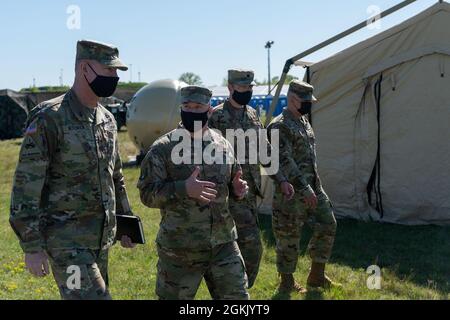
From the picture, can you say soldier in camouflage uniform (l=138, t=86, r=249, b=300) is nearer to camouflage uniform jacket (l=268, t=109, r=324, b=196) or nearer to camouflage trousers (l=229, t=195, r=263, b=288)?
camouflage trousers (l=229, t=195, r=263, b=288)

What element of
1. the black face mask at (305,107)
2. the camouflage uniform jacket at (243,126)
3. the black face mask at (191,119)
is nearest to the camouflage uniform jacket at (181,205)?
the black face mask at (191,119)

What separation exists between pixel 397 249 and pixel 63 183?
465 cm

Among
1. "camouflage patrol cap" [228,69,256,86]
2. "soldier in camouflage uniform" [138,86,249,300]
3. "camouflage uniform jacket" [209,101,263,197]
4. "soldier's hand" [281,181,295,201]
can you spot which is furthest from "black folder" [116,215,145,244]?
"camouflage patrol cap" [228,69,256,86]

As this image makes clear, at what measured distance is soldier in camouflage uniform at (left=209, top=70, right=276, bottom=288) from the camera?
4453 millimetres

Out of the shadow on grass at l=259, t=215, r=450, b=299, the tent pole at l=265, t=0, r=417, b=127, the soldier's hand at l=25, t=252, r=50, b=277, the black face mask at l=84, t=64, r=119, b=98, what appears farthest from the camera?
the tent pole at l=265, t=0, r=417, b=127

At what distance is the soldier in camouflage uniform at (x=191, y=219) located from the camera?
3322mm

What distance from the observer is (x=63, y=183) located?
3.14 meters

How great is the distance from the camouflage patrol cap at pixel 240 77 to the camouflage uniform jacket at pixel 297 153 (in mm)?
511

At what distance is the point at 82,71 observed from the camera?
3266 millimetres

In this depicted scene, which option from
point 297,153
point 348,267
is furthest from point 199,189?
point 348,267

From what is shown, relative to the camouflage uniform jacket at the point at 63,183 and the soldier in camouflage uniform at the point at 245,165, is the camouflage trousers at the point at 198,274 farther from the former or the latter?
the soldier in camouflage uniform at the point at 245,165

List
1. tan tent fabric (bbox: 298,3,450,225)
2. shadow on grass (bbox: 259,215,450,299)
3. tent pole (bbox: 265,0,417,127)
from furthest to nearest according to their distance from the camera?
tan tent fabric (bbox: 298,3,450,225) → tent pole (bbox: 265,0,417,127) → shadow on grass (bbox: 259,215,450,299)
